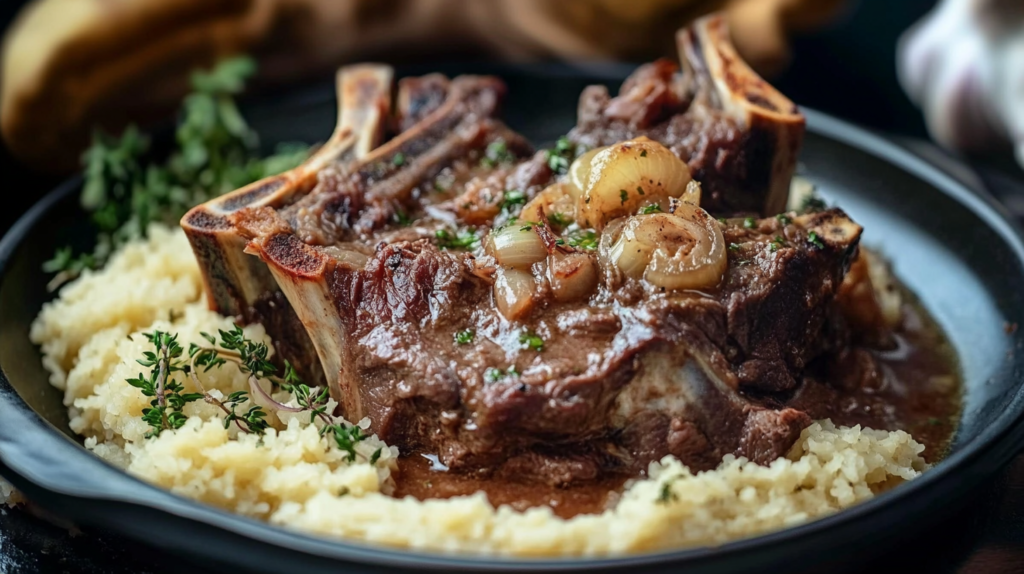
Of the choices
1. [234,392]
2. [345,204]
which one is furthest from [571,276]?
[234,392]

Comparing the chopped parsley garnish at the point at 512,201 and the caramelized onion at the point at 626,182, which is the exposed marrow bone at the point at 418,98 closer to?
the chopped parsley garnish at the point at 512,201

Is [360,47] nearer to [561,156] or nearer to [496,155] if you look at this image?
[496,155]

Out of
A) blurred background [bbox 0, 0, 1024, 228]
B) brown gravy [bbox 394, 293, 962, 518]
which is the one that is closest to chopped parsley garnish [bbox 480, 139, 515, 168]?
brown gravy [bbox 394, 293, 962, 518]

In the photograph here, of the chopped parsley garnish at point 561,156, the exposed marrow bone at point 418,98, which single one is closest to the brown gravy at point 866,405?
the chopped parsley garnish at point 561,156

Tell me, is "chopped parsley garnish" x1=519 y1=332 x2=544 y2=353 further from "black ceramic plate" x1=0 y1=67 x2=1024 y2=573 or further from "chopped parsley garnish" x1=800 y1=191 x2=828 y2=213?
"chopped parsley garnish" x1=800 y1=191 x2=828 y2=213

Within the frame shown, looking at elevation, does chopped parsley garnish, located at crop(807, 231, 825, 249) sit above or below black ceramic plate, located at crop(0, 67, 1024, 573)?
above

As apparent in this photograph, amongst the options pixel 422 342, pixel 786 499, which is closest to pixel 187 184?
pixel 422 342
